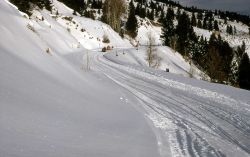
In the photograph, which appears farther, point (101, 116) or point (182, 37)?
point (182, 37)

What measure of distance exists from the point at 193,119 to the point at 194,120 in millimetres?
157

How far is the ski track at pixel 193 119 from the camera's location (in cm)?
870

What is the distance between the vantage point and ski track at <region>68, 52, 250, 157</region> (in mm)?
8703

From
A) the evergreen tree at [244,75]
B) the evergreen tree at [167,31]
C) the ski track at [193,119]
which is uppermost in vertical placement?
the evergreen tree at [167,31]

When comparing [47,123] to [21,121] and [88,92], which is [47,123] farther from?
[88,92]

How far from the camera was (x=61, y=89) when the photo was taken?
1291 centimetres

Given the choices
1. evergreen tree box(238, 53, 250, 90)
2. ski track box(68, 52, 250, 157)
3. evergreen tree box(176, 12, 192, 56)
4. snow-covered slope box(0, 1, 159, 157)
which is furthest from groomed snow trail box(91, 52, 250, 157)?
evergreen tree box(176, 12, 192, 56)

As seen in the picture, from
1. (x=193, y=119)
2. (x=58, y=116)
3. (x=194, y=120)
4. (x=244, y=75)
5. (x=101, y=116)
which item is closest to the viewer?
(x=58, y=116)

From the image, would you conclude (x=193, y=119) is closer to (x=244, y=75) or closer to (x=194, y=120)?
(x=194, y=120)

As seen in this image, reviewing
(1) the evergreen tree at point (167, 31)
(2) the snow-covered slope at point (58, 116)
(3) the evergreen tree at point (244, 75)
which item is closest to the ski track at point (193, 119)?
(2) the snow-covered slope at point (58, 116)

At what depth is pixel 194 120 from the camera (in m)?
12.0

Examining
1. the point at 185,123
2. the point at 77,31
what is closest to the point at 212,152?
the point at 185,123

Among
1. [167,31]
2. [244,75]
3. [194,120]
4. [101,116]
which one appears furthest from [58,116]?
[167,31]

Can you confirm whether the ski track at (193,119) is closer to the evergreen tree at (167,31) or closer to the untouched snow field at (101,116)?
the untouched snow field at (101,116)
